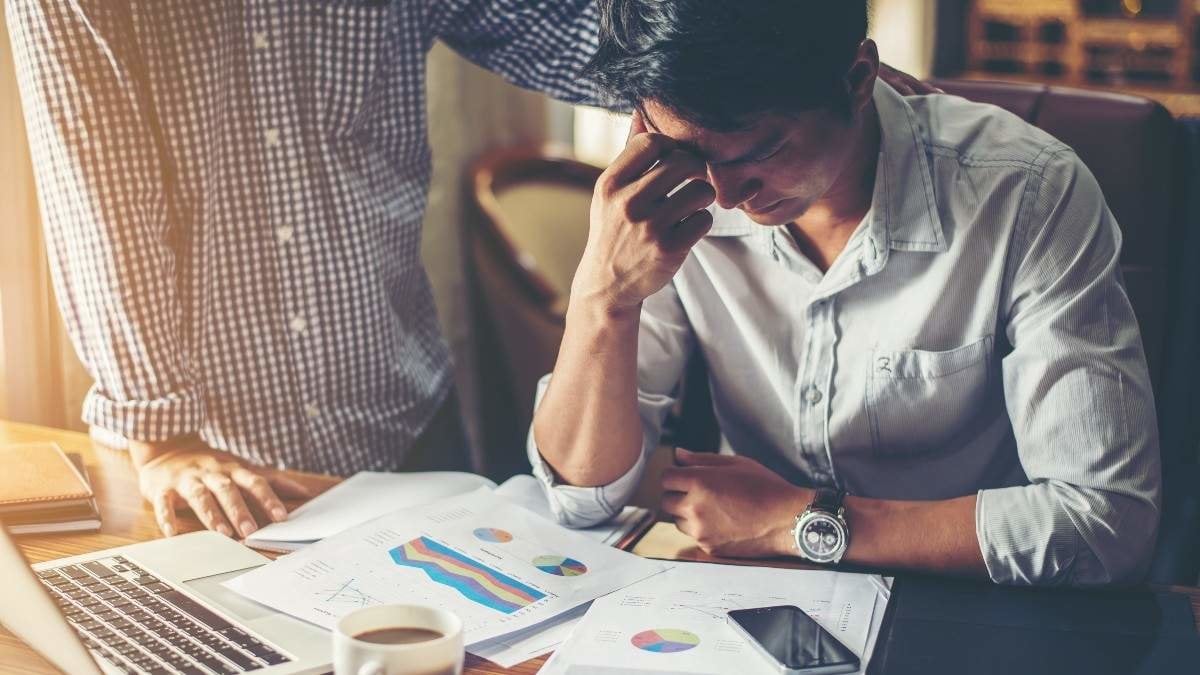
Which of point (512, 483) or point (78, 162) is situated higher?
point (78, 162)

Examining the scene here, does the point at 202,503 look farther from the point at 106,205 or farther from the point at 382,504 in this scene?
the point at 106,205

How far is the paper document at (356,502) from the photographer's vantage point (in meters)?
1.17

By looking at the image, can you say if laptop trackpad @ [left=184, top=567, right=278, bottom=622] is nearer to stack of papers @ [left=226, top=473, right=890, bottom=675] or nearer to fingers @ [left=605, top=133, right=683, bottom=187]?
stack of papers @ [left=226, top=473, right=890, bottom=675]

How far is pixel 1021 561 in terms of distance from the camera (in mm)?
1054

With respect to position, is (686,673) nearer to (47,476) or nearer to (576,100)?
(47,476)

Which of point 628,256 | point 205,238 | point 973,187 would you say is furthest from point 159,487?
point 973,187

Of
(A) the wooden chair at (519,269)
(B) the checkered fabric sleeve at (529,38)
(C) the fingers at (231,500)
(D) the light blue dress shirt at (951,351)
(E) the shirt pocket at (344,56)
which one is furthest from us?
(A) the wooden chair at (519,269)

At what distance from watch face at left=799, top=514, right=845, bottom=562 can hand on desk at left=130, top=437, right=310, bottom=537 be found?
0.57m

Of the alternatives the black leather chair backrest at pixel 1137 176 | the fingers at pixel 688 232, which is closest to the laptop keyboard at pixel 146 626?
the fingers at pixel 688 232

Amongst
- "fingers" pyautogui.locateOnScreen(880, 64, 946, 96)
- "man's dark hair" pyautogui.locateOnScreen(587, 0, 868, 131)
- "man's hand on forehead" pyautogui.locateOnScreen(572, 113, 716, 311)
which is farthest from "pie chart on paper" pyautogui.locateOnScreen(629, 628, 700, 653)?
"fingers" pyautogui.locateOnScreen(880, 64, 946, 96)

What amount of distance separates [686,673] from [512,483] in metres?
0.50

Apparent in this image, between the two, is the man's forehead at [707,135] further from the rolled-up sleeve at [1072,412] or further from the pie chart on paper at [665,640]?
the pie chart on paper at [665,640]

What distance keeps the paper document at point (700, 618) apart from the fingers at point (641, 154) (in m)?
0.40

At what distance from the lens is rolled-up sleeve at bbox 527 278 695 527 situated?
124 cm
